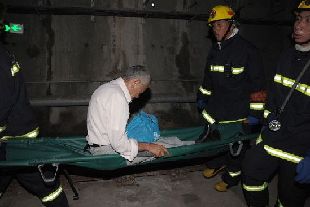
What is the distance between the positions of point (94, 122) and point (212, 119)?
64.1 inches

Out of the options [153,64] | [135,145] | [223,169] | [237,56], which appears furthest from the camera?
[153,64]

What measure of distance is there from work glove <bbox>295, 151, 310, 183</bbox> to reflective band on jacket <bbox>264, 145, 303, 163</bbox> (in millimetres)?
139

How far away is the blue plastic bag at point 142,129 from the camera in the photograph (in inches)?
119

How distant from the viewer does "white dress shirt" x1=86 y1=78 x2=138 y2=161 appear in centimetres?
Result: 253

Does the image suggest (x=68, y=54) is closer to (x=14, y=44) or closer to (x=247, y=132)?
(x=14, y=44)

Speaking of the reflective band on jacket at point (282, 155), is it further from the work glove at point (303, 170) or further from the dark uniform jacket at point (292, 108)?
the work glove at point (303, 170)

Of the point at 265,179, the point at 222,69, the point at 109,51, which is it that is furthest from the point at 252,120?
the point at 109,51

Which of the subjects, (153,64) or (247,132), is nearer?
(247,132)

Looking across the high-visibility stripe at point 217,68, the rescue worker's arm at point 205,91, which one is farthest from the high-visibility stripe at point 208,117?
the high-visibility stripe at point 217,68

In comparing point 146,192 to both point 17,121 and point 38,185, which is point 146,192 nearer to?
point 38,185

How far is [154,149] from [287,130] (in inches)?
48.4

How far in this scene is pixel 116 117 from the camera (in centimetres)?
252

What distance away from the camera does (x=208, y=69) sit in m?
3.71

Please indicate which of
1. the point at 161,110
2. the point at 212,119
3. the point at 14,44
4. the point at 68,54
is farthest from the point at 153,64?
the point at 14,44
